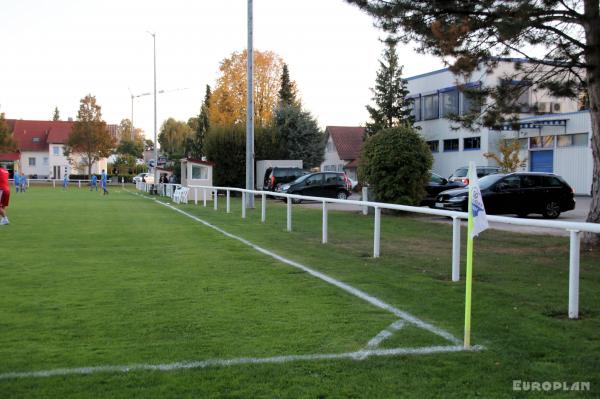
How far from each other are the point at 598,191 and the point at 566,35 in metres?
2.93

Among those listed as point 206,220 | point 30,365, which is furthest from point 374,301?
point 206,220

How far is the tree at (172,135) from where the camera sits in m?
110

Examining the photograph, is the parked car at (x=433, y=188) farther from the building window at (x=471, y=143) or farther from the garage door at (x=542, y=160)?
the building window at (x=471, y=143)

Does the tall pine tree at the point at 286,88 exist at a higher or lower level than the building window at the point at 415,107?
higher

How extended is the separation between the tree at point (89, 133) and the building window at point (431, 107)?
3745 centimetres

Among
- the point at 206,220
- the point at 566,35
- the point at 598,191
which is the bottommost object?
the point at 206,220

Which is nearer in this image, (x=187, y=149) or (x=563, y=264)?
(x=563, y=264)

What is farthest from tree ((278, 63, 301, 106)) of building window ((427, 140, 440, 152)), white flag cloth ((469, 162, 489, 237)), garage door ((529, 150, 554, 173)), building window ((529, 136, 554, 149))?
white flag cloth ((469, 162, 489, 237))

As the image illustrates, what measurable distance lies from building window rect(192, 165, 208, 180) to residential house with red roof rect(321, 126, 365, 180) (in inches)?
1230

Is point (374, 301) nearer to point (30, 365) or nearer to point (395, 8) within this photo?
point (30, 365)

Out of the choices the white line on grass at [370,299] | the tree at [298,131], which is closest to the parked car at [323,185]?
the tree at [298,131]

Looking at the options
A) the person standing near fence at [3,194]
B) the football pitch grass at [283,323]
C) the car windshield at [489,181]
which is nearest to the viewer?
the football pitch grass at [283,323]

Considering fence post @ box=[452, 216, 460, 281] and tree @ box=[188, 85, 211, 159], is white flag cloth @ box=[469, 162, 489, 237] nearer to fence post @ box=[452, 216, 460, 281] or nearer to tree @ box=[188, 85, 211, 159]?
fence post @ box=[452, 216, 460, 281]

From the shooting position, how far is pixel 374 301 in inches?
278
